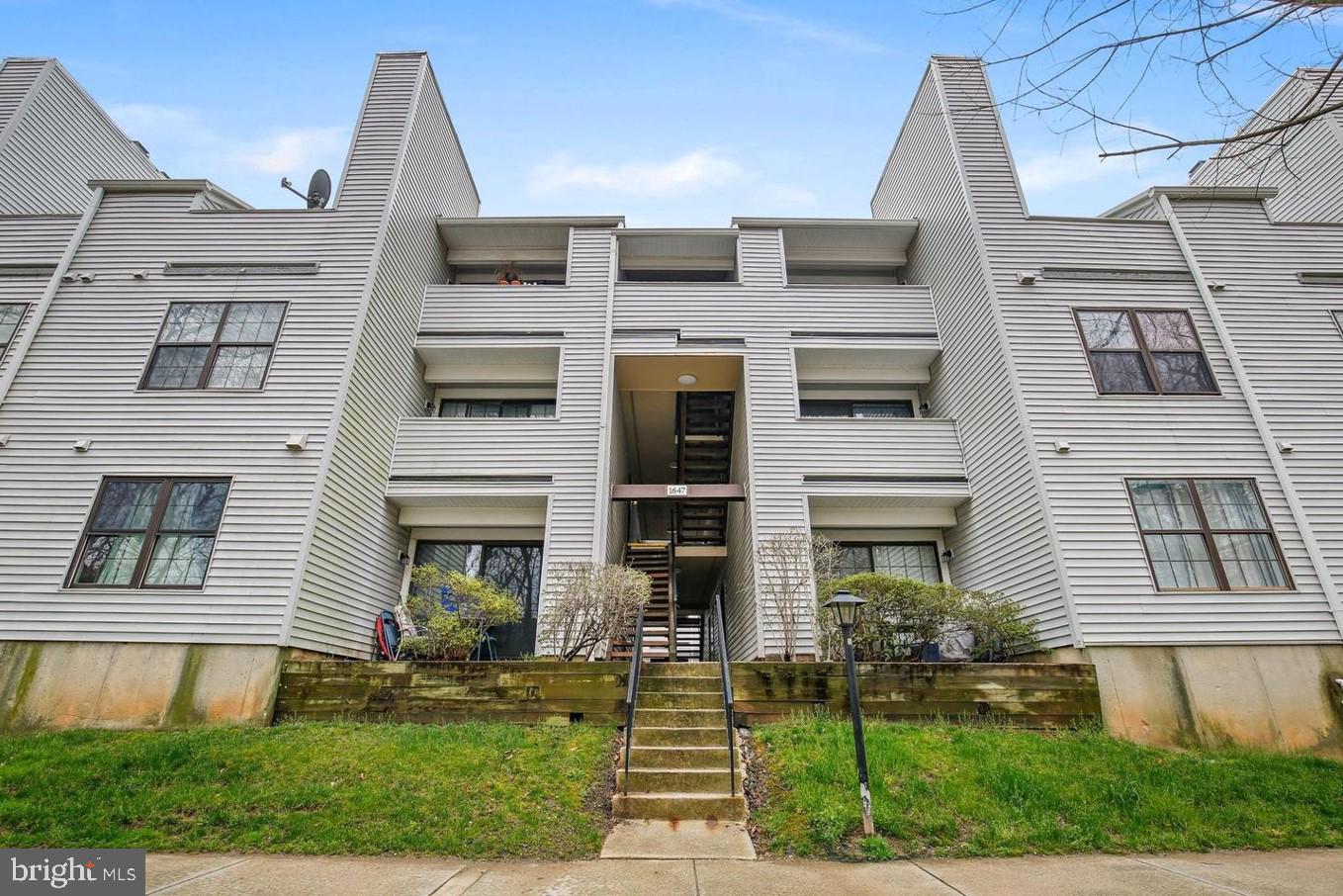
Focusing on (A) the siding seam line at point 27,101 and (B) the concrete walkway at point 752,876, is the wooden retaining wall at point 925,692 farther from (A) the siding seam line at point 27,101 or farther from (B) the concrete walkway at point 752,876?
(A) the siding seam line at point 27,101

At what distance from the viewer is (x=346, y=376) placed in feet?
31.8

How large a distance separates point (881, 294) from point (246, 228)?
12.2 m

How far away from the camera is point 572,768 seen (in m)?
6.19

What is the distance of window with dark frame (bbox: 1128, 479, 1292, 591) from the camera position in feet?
28.2

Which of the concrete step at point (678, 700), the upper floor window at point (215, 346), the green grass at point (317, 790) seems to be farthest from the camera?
the upper floor window at point (215, 346)

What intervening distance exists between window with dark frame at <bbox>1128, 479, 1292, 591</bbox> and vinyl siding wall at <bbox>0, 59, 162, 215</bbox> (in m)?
19.0

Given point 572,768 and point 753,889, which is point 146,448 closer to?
point 572,768

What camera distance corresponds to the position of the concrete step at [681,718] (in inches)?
269

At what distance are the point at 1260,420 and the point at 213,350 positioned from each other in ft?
54.2

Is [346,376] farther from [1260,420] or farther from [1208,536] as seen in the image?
[1260,420]

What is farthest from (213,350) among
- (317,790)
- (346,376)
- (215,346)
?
(317,790)

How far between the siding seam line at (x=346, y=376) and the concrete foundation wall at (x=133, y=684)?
62cm

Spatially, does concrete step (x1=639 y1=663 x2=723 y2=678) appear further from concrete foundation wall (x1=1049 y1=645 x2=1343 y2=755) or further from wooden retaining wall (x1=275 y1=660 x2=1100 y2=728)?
concrete foundation wall (x1=1049 y1=645 x2=1343 y2=755)

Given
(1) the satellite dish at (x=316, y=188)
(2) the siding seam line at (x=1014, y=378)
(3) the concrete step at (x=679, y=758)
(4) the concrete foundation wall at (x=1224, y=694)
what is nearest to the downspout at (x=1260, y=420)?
(4) the concrete foundation wall at (x=1224, y=694)
